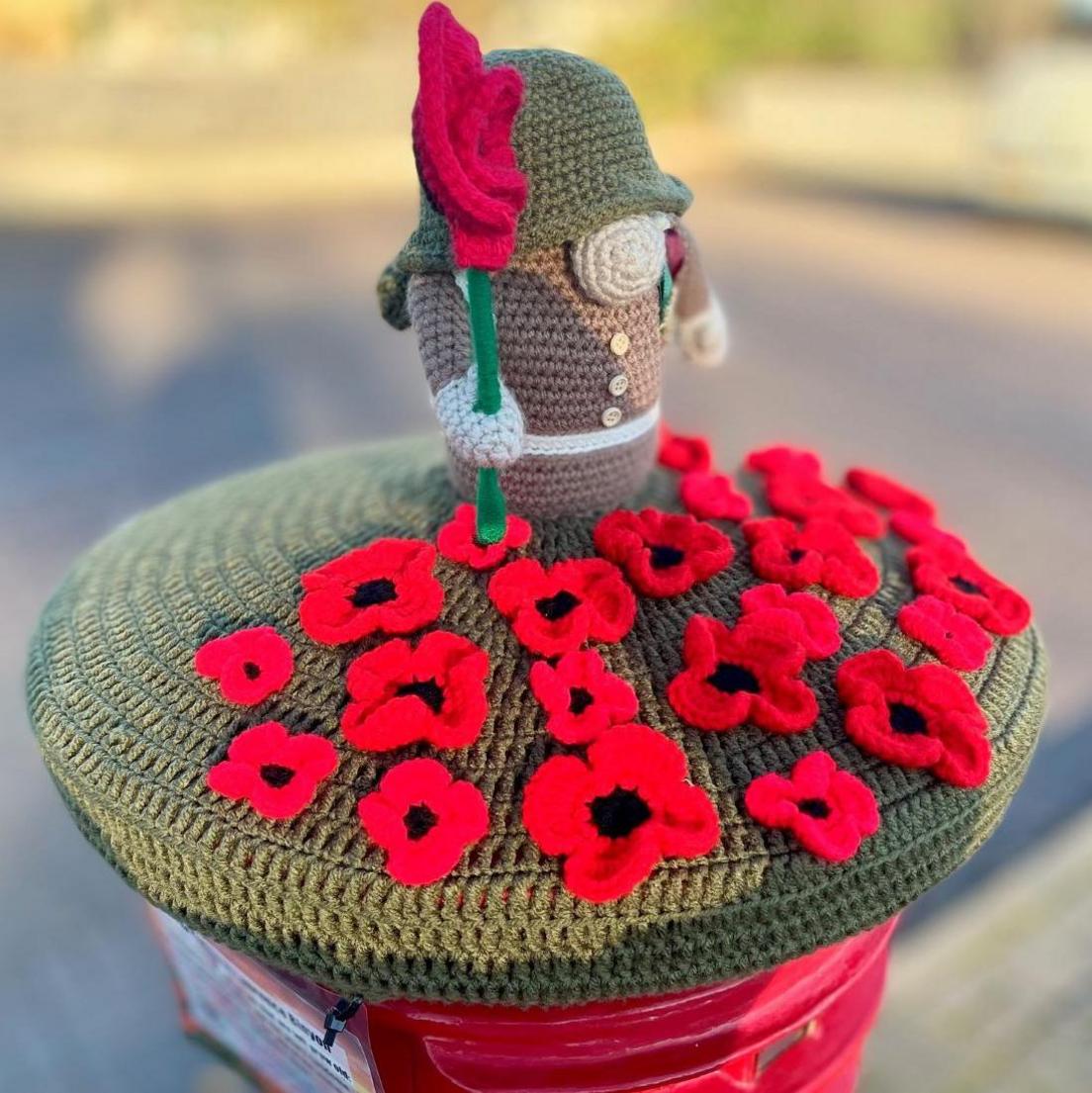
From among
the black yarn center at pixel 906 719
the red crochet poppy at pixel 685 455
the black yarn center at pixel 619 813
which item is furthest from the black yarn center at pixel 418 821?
the red crochet poppy at pixel 685 455

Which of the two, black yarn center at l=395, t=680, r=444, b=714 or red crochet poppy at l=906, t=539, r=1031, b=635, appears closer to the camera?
black yarn center at l=395, t=680, r=444, b=714

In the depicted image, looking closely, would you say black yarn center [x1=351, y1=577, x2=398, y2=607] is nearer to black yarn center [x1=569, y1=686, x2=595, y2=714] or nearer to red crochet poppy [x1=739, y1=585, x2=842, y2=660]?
black yarn center [x1=569, y1=686, x2=595, y2=714]

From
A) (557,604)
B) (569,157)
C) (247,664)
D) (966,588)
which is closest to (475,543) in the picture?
(557,604)

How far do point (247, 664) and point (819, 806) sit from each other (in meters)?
0.41

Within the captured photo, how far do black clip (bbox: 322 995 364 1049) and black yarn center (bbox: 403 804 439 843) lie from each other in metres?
0.15

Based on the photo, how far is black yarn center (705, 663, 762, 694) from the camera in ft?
2.51

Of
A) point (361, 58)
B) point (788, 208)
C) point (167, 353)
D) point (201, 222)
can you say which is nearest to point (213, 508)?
point (167, 353)

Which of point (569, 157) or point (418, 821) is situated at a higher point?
point (569, 157)

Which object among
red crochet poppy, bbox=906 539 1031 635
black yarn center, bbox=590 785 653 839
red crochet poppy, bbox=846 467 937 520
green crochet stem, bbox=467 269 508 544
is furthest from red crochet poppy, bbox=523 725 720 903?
red crochet poppy, bbox=846 467 937 520

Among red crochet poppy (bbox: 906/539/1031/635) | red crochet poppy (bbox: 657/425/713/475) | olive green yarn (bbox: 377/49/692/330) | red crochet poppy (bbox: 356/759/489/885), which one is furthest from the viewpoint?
red crochet poppy (bbox: 657/425/713/475)

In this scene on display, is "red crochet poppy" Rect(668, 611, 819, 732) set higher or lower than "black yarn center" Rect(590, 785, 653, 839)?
higher

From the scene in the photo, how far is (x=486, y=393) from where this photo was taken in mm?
760

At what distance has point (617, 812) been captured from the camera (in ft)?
2.30

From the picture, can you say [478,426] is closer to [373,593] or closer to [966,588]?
[373,593]
